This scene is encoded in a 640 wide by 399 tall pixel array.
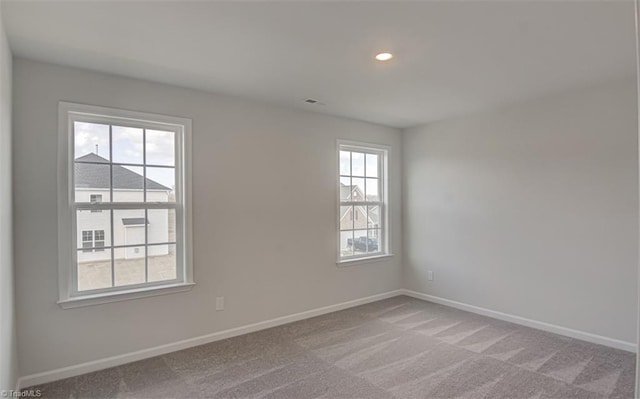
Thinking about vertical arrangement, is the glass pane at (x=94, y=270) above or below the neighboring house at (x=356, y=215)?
below

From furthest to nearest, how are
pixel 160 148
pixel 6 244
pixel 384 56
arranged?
pixel 160 148, pixel 384 56, pixel 6 244

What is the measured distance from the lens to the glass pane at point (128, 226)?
3.04 meters

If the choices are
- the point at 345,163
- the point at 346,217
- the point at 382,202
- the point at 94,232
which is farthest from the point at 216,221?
the point at 382,202

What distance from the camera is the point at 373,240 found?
5.04 meters

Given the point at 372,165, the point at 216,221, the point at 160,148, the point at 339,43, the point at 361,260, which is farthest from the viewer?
the point at 372,165

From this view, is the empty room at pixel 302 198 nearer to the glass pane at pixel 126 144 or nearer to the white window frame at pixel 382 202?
→ the glass pane at pixel 126 144

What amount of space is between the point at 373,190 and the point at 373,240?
2.33ft

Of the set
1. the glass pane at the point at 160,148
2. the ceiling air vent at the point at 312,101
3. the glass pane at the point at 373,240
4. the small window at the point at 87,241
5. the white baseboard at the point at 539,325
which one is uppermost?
the ceiling air vent at the point at 312,101

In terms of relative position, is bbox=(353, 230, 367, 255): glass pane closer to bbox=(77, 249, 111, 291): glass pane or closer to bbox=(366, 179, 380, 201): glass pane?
bbox=(366, 179, 380, 201): glass pane

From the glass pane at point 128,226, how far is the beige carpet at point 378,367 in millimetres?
1035

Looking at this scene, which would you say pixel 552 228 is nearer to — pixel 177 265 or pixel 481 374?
pixel 481 374

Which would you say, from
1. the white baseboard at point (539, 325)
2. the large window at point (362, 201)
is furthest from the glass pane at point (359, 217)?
the white baseboard at point (539, 325)

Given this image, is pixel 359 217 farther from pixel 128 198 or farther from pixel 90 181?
pixel 90 181

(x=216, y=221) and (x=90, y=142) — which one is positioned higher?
(x=90, y=142)
